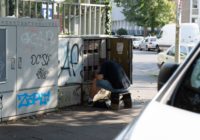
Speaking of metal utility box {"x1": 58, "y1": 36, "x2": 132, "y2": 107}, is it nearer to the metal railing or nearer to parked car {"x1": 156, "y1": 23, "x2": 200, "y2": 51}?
the metal railing

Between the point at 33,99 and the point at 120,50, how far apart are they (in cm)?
328

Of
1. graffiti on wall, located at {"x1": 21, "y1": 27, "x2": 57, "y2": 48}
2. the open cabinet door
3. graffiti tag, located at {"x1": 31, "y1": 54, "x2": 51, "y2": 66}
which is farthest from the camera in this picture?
the open cabinet door

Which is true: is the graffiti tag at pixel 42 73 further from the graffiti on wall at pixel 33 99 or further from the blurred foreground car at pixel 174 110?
the blurred foreground car at pixel 174 110

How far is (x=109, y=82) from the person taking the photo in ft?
35.5

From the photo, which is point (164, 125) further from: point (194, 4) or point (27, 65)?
point (194, 4)

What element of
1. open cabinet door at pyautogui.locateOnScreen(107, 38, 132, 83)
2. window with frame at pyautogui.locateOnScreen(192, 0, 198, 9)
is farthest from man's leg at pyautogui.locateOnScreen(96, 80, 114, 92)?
window with frame at pyautogui.locateOnScreen(192, 0, 198, 9)

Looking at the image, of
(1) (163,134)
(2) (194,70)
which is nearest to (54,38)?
(2) (194,70)

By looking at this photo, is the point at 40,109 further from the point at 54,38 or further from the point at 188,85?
the point at 188,85

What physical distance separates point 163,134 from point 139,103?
30.5 ft

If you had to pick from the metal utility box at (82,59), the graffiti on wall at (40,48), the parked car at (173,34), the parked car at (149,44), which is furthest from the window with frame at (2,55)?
the parked car at (149,44)

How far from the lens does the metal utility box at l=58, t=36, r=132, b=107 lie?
35.9 ft

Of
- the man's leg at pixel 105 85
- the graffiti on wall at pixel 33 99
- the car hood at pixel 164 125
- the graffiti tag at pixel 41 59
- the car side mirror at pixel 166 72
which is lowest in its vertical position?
the graffiti on wall at pixel 33 99

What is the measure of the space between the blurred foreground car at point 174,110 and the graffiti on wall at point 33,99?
242 inches

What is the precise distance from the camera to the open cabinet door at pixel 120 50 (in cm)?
1218
